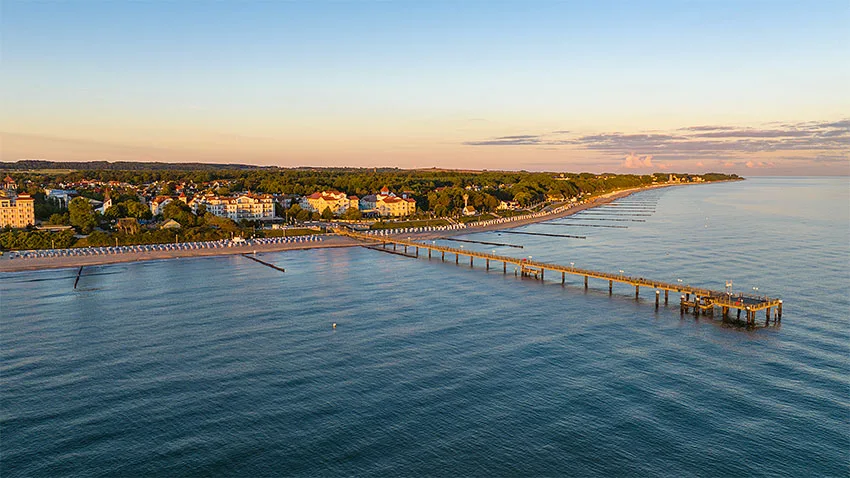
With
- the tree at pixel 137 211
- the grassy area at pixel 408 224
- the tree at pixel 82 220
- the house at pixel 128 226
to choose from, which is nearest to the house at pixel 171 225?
the house at pixel 128 226

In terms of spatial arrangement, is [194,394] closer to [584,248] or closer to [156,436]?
[156,436]

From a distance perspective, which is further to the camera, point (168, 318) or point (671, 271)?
point (671, 271)

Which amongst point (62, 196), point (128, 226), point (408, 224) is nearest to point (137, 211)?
point (128, 226)

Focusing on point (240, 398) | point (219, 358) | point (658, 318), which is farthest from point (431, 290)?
point (240, 398)

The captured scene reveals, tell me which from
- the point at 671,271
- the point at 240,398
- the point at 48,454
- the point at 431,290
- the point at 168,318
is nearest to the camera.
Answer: the point at 48,454

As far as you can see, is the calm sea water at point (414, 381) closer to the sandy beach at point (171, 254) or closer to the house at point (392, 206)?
the sandy beach at point (171, 254)

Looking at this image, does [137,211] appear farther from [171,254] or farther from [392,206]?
[392,206]
